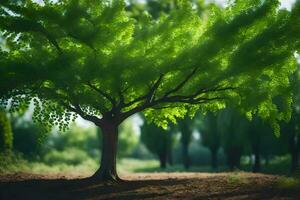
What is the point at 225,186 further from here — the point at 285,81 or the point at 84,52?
the point at 84,52

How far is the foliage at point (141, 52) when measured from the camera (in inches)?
580


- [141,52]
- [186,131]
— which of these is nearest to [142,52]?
[141,52]

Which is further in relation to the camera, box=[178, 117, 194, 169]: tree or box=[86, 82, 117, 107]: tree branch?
box=[178, 117, 194, 169]: tree

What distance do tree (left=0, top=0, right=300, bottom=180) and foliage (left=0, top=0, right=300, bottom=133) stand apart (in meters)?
0.03

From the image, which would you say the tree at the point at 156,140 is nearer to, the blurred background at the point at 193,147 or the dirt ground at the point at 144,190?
the blurred background at the point at 193,147

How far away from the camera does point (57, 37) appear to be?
606 inches

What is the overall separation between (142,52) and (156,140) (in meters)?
30.9

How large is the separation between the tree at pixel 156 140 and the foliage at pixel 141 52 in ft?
94.8

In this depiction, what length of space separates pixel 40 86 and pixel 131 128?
52489 millimetres

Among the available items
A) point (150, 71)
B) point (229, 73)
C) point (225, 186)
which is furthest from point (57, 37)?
point (225, 186)

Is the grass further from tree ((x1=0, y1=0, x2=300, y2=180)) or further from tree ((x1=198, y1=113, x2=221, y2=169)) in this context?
tree ((x1=0, y1=0, x2=300, y2=180))

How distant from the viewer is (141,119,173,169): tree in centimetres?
4528

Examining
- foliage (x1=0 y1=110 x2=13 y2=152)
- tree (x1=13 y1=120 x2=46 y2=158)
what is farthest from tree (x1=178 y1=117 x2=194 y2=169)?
foliage (x1=0 y1=110 x2=13 y2=152)

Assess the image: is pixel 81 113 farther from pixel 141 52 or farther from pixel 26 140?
pixel 26 140
